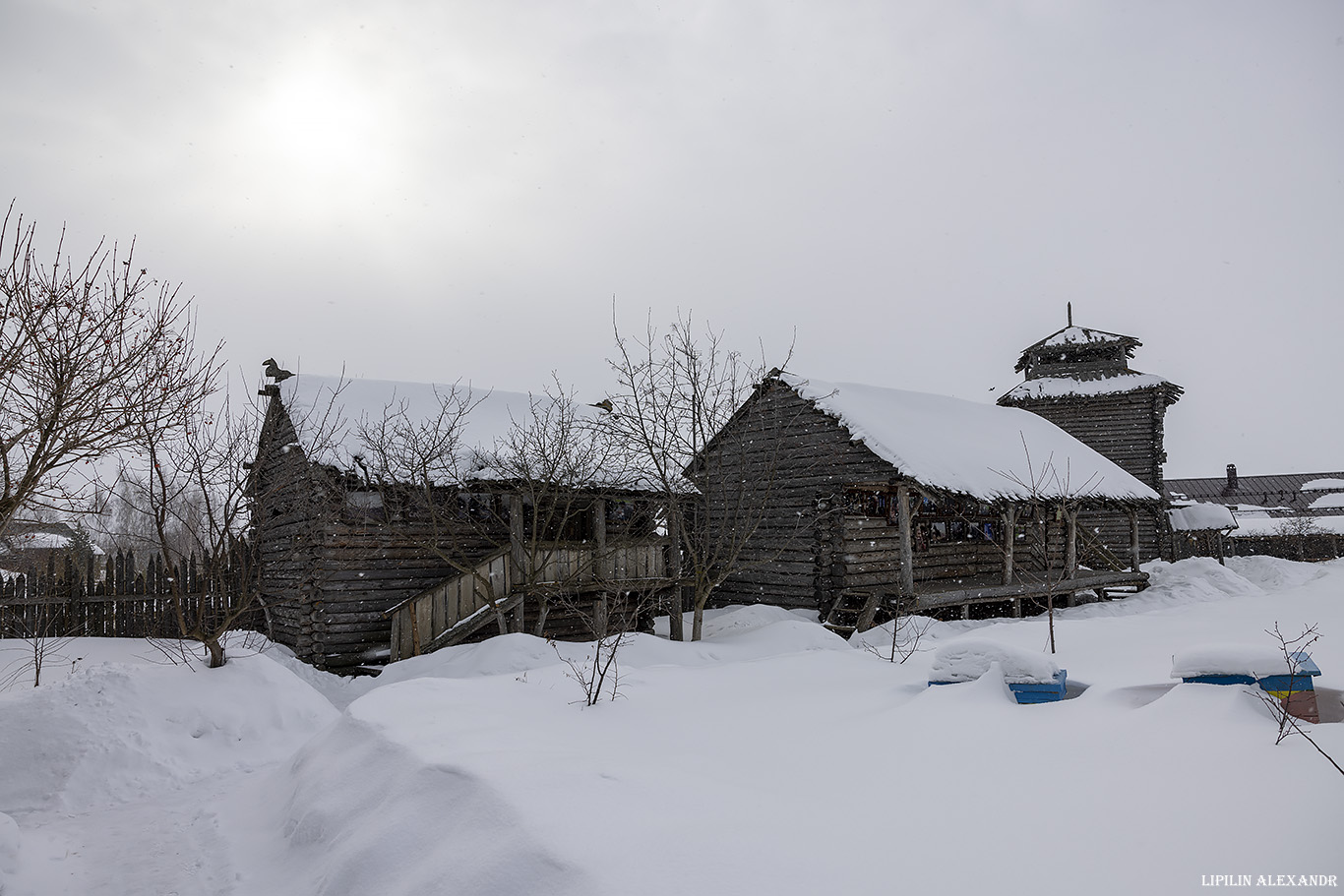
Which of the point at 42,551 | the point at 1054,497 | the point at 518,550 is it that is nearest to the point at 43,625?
the point at 518,550

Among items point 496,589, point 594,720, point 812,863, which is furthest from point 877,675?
point 496,589

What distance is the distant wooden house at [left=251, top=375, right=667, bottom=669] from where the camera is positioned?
42.1 feet

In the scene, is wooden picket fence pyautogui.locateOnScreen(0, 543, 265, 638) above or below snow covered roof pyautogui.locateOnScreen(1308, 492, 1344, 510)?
below

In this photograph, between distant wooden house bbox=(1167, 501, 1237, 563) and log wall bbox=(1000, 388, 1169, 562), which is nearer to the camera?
log wall bbox=(1000, 388, 1169, 562)

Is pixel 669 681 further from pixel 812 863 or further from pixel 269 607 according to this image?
pixel 269 607

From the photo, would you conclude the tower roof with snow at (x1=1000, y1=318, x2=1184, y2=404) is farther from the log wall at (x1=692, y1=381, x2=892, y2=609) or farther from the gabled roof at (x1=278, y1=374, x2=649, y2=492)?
the gabled roof at (x1=278, y1=374, x2=649, y2=492)

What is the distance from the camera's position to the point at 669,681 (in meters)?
8.05

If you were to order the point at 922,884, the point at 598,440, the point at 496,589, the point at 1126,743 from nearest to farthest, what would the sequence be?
the point at 922,884, the point at 1126,743, the point at 496,589, the point at 598,440

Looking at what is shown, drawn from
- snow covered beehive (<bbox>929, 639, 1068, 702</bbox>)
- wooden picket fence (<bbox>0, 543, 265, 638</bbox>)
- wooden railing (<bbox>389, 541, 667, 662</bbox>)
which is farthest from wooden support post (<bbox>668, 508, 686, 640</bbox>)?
wooden picket fence (<bbox>0, 543, 265, 638</bbox>)

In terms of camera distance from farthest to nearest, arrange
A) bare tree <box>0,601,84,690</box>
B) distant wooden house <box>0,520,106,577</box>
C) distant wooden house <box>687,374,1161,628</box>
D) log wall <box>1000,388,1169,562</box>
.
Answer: log wall <box>1000,388,1169,562</box> < distant wooden house <box>687,374,1161,628</box> < bare tree <box>0,601,84,690</box> < distant wooden house <box>0,520,106,577</box>

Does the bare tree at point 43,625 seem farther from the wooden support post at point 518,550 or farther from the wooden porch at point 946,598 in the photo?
the wooden porch at point 946,598

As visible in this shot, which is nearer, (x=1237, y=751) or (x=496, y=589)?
(x=1237, y=751)

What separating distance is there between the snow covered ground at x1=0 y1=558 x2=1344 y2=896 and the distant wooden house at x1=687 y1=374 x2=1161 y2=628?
24.5ft

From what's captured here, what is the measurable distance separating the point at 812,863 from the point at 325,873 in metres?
2.67
